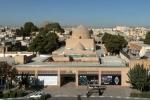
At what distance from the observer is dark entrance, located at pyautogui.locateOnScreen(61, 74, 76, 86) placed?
154 feet

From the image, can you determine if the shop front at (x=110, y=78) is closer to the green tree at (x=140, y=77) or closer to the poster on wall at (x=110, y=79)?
the poster on wall at (x=110, y=79)

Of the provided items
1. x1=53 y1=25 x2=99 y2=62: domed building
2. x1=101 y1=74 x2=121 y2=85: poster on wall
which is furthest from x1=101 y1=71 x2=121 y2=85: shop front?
x1=53 y1=25 x2=99 y2=62: domed building

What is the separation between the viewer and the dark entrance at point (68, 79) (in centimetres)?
4690

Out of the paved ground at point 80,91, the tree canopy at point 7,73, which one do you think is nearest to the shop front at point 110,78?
the paved ground at point 80,91

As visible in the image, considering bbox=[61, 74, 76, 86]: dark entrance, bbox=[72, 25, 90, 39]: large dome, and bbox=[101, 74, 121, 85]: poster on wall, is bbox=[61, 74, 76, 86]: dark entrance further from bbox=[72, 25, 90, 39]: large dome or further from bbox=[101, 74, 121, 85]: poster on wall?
bbox=[72, 25, 90, 39]: large dome

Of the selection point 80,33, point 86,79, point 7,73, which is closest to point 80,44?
point 80,33

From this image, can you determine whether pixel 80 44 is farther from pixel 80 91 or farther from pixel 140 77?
pixel 140 77

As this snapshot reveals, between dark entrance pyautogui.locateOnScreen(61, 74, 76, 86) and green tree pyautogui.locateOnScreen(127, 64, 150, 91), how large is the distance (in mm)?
8253

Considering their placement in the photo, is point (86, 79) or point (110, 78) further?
point (86, 79)

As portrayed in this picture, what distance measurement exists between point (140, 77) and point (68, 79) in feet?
35.2

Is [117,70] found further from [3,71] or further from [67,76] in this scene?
[3,71]

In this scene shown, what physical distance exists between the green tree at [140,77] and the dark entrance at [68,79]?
8.25 meters

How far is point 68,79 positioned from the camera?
4844 centimetres

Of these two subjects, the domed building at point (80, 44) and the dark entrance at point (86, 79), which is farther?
the domed building at point (80, 44)
